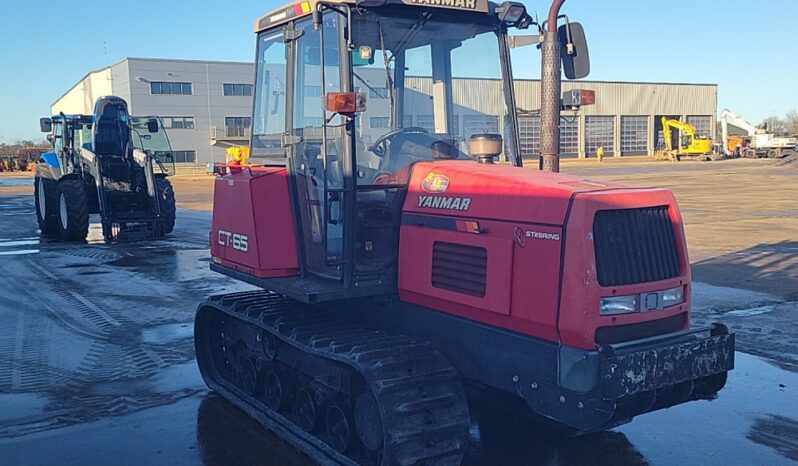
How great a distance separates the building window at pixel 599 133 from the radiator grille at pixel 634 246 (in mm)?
66411

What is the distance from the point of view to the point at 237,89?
6150 centimetres

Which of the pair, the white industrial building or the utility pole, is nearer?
the utility pole

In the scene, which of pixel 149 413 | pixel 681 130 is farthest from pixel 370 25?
pixel 681 130

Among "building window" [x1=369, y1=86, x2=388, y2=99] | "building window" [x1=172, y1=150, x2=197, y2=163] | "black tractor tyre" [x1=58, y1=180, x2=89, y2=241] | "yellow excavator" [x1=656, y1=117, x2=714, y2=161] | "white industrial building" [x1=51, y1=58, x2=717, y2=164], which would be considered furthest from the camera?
"yellow excavator" [x1=656, y1=117, x2=714, y2=161]

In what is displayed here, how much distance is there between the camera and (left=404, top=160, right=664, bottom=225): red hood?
4062 millimetres

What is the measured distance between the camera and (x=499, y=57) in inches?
216

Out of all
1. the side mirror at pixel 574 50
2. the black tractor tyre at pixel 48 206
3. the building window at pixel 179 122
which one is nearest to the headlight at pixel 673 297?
the side mirror at pixel 574 50

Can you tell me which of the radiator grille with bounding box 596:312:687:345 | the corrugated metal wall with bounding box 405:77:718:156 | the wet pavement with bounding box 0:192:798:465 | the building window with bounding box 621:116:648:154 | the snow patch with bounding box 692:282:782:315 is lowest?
the wet pavement with bounding box 0:192:798:465

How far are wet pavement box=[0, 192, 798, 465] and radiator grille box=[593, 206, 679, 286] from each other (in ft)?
4.98

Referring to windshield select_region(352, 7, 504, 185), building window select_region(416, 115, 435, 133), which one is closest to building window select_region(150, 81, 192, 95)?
windshield select_region(352, 7, 504, 185)

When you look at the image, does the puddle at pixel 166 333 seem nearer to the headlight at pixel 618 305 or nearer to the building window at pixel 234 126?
the headlight at pixel 618 305

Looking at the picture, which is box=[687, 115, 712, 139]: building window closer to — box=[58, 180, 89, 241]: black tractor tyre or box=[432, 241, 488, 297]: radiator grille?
box=[58, 180, 89, 241]: black tractor tyre

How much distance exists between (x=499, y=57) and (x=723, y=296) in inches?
237

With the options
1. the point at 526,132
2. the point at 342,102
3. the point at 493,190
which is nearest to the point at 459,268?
the point at 493,190
